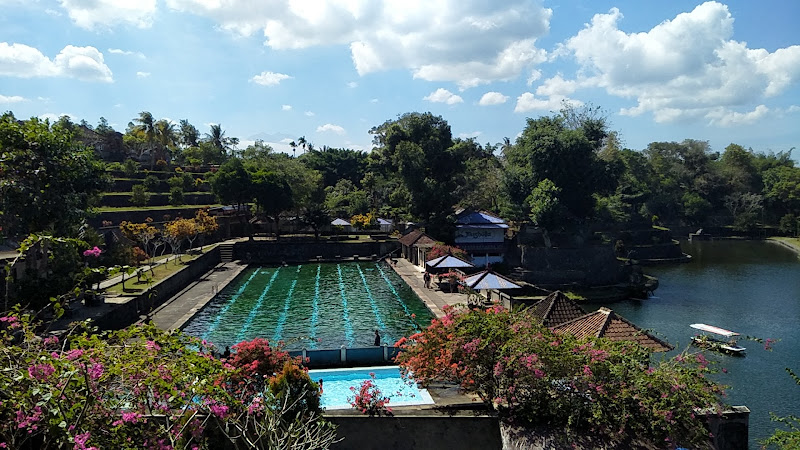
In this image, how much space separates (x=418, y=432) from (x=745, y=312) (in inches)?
1143

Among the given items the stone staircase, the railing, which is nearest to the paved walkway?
the stone staircase

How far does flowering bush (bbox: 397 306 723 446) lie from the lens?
9984 millimetres

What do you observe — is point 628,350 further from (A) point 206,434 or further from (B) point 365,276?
(B) point 365,276

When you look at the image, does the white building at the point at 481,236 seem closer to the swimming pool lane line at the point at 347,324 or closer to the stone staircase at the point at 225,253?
the swimming pool lane line at the point at 347,324

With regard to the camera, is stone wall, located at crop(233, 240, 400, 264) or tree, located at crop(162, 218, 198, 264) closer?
tree, located at crop(162, 218, 198, 264)

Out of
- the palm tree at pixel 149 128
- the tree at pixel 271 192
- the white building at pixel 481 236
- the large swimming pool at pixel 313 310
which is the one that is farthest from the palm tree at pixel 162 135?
the white building at pixel 481 236

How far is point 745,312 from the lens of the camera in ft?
104

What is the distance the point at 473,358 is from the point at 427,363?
1264 millimetres

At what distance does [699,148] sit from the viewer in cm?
7938

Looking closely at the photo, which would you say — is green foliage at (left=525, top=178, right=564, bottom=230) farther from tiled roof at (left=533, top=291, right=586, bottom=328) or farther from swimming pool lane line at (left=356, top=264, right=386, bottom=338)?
tiled roof at (left=533, top=291, right=586, bottom=328)

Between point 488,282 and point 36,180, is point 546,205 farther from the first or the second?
point 36,180

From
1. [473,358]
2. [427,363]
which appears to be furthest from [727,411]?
[427,363]

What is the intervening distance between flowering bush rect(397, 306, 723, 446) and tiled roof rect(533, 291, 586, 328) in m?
4.37

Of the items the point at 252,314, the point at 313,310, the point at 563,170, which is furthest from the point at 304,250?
the point at 563,170
